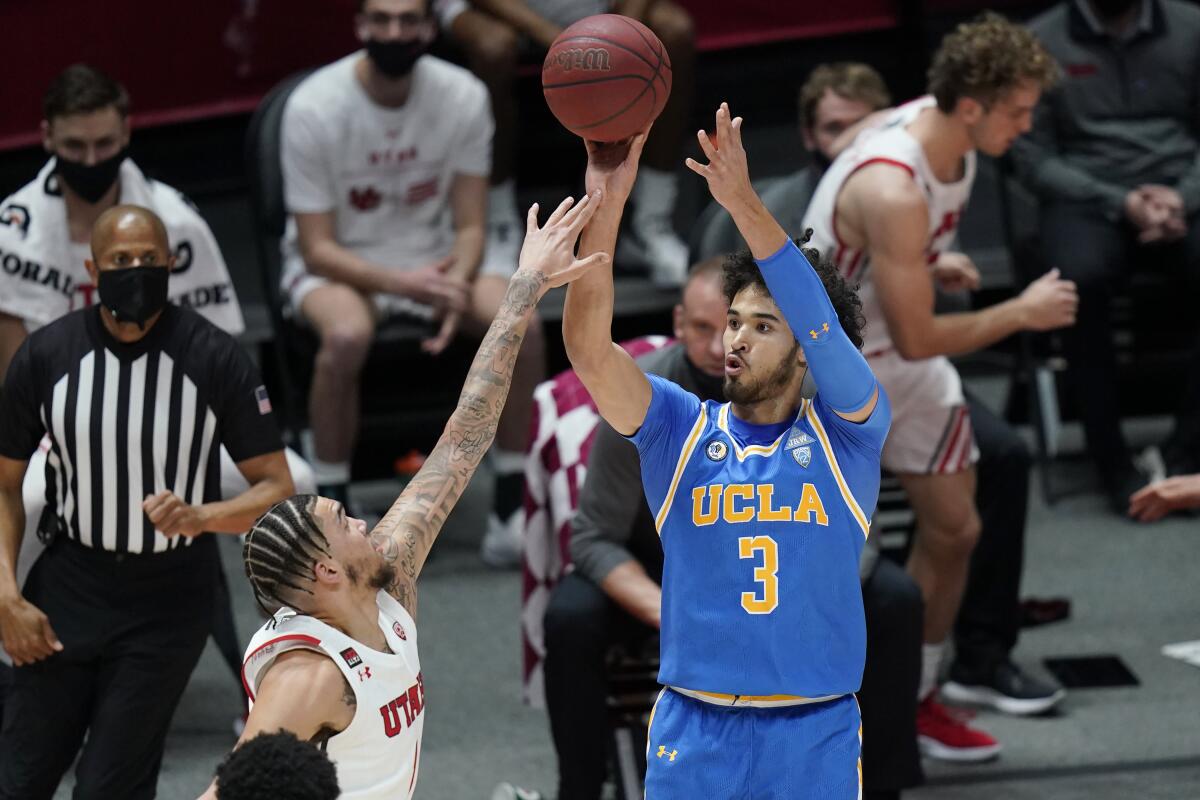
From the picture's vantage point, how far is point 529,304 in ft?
12.3

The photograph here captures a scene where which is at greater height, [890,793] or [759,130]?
[759,130]

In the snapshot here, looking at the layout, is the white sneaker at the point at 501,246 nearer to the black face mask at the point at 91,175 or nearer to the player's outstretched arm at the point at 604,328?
the black face mask at the point at 91,175

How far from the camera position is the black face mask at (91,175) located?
553 centimetres

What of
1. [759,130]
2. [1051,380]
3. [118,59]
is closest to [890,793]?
[1051,380]

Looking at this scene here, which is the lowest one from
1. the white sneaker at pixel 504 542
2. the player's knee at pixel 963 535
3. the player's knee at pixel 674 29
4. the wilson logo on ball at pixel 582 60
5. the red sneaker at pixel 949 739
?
the red sneaker at pixel 949 739

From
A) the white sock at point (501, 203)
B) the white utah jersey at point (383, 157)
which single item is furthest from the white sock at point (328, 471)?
the white sock at point (501, 203)

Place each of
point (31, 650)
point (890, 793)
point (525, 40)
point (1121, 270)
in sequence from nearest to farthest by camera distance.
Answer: point (31, 650), point (890, 793), point (1121, 270), point (525, 40)

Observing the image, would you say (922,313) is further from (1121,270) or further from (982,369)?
(982,369)

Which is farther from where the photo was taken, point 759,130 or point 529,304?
point 759,130

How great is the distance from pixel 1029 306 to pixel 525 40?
309 cm

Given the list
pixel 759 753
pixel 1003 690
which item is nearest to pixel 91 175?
pixel 759 753

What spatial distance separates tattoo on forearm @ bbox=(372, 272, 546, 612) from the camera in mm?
3670

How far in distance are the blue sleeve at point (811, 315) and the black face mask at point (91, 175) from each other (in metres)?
2.70

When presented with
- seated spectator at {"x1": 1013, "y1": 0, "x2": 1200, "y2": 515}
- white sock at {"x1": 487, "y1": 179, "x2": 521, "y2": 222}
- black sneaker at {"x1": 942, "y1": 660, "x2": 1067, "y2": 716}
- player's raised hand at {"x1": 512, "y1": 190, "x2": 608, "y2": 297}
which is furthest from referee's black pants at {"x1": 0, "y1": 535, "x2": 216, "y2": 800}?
seated spectator at {"x1": 1013, "y1": 0, "x2": 1200, "y2": 515}
